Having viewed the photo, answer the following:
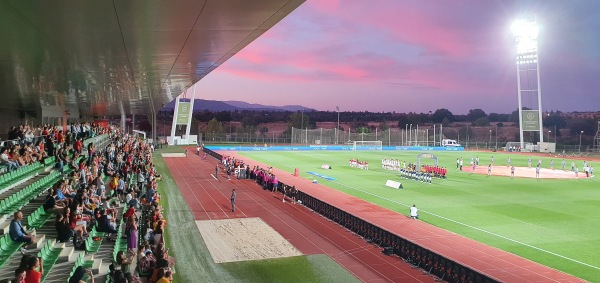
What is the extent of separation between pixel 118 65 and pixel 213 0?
27.8ft

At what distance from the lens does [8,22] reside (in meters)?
7.04

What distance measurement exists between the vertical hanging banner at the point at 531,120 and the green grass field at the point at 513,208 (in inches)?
1739

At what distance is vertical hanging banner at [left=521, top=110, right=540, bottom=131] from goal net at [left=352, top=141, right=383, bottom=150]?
28.3m

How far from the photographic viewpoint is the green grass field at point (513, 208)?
18.7 meters

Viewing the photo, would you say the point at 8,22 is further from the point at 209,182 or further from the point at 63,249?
the point at 209,182

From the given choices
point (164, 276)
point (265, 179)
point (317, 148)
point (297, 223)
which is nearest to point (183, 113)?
point (317, 148)

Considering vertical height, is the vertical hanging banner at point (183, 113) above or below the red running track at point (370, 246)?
above

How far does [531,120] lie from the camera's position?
86.0 m

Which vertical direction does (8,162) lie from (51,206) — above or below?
above

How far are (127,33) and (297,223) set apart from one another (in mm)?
15806

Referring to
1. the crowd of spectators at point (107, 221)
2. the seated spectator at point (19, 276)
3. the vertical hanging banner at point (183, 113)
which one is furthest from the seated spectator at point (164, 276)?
the vertical hanging banner at point (183, 113)

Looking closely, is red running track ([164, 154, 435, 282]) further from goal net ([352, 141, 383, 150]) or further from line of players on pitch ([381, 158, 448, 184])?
goal net ([352, 141, 383, 150])

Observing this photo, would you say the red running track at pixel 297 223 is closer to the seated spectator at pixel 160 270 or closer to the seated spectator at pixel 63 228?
the seated spectator at pixel 160 270

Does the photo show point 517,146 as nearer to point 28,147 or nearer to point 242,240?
point 242,240
